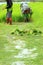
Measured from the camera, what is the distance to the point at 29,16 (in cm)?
1523

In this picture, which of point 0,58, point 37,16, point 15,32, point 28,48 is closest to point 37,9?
point 37,16

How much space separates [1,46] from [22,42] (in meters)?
0.93

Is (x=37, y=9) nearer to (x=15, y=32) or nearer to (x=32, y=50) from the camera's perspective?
(x=15, y=32)

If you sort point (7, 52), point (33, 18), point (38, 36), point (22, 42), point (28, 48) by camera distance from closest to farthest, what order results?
point (7, 52)
point (28, 48)
point (22, 42)
point (38, 36)
point (33, 18)

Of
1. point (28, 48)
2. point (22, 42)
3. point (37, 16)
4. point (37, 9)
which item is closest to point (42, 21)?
point (37, 16)

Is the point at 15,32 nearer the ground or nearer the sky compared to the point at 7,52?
nearer the ground

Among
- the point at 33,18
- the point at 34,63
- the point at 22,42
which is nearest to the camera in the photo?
the point at 34,63

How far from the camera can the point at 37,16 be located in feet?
49.7

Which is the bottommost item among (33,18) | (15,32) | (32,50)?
(33,18)

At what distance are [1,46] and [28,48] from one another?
2.75 ft

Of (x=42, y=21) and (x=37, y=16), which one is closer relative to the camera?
(x=42, y=21)

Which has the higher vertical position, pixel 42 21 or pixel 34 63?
pixel 34 63

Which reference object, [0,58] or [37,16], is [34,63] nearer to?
[0,58]

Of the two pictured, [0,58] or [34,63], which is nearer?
[34,63]
